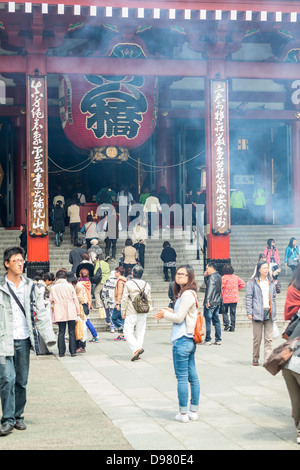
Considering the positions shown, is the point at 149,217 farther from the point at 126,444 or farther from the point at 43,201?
the point at 126,444

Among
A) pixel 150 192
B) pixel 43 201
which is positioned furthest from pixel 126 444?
pixel 150 192

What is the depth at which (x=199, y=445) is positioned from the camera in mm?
6016

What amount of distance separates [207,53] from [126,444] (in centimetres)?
1324

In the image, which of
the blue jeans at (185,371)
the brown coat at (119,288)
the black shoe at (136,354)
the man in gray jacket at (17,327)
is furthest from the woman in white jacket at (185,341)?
the brown coat at (119,288)

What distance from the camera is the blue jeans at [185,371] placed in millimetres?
6988

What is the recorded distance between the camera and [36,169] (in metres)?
16.8

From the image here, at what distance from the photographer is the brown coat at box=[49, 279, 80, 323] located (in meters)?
11.4

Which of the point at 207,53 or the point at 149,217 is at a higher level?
the point at 207,53

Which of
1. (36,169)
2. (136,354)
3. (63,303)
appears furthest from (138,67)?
(136,354)

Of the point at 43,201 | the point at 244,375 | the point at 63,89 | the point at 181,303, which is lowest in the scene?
the point at 244,375

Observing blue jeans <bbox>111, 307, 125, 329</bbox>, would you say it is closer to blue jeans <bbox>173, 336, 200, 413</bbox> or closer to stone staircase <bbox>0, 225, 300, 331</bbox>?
stone staircase <bbox>0, 225, 300, 331</bbox>

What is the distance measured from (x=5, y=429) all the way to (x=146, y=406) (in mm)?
1694

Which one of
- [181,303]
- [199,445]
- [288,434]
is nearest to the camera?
[199,445]

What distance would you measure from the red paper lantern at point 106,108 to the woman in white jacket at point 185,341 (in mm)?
12290
